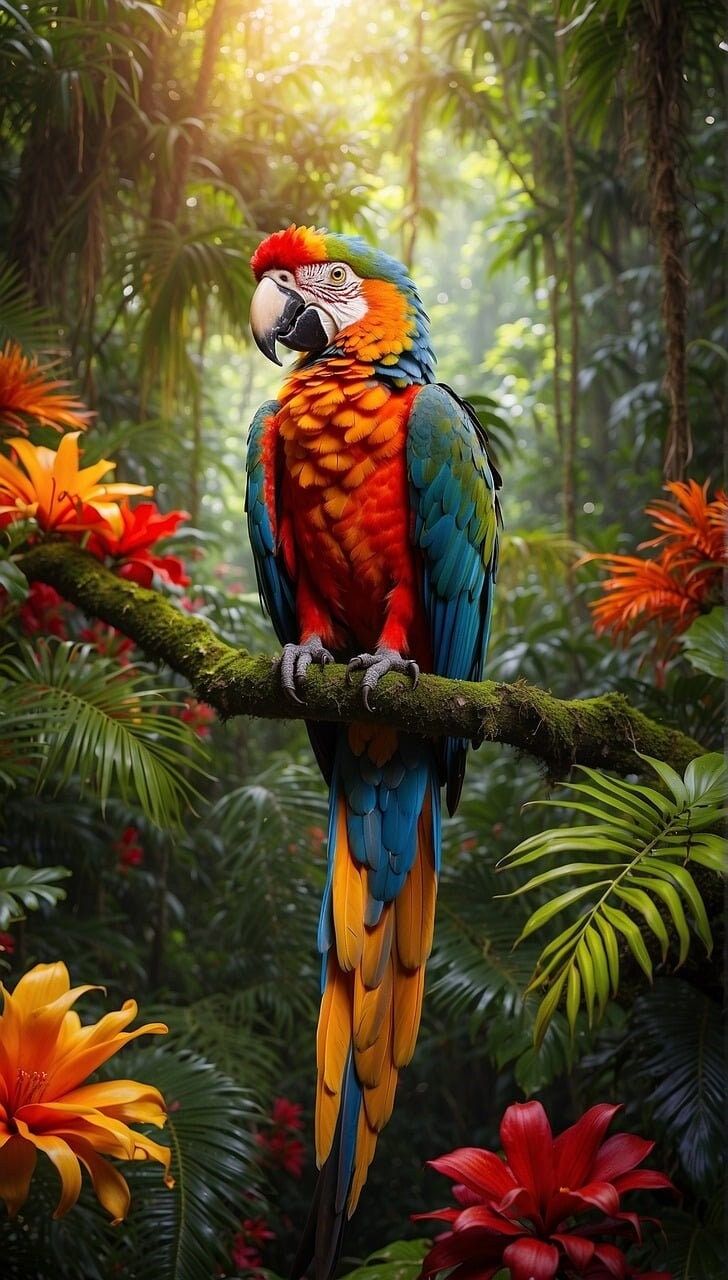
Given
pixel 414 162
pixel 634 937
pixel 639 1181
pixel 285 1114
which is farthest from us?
pixel 414 162

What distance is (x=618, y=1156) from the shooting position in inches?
39.4

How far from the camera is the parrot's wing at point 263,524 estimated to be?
4.19 feet

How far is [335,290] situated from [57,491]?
513 millimetres

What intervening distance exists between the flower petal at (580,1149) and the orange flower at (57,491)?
1.02 meters

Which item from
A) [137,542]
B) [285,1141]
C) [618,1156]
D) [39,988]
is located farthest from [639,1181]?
[285,1141]

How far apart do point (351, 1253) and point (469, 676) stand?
1597mm

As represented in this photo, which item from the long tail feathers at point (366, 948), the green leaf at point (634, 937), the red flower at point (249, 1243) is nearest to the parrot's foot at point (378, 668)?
the long tail feathers at point (366, 948)

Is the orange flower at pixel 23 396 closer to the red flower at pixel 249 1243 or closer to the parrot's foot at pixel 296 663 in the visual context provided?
the parrot's foot at pixel 296 663

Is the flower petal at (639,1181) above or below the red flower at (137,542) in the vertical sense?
below

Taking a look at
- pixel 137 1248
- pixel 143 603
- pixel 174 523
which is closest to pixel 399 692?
pixel 143 603

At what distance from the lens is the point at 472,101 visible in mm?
2570

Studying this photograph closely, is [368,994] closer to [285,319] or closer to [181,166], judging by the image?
[285,319]

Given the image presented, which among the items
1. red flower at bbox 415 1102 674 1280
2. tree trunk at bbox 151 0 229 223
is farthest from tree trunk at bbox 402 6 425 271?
red flower at bbox 415 1102 674 1280

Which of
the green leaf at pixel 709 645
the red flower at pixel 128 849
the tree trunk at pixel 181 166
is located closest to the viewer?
the green leaf at pixel 709 645
